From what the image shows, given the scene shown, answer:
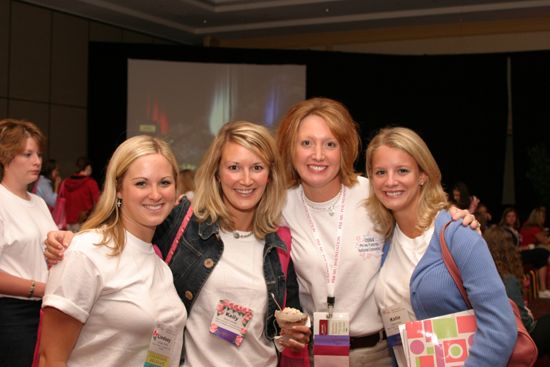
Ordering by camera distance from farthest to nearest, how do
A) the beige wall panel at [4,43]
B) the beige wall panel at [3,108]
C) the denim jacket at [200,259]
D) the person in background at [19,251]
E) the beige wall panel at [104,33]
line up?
1. the beige wall panel at [104,33]
2. the beige wall panel at [3,108]
3. the beige wall panel at [4,43]
4. the person in background at [19,251]
5. the denim jacket at [200,259]

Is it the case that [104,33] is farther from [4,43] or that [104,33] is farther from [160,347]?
[160,347]

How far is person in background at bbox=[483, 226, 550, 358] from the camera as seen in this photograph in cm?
388

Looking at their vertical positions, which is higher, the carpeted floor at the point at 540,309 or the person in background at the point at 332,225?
the person in background at the point at 332,225

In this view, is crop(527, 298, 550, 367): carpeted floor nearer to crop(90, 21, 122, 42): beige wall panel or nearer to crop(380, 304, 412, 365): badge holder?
crop(380, 304, 412, 365): badge holder

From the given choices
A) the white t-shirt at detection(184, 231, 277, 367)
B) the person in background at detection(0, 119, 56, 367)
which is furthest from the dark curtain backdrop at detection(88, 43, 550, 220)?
the white t-shirt at detection(184, 231, 277, 367)

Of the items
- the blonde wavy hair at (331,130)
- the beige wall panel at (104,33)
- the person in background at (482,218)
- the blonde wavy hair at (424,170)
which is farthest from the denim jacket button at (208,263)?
the beige wall panel at (104,33)

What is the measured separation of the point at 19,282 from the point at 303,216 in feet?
4.57

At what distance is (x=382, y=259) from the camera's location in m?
2.58

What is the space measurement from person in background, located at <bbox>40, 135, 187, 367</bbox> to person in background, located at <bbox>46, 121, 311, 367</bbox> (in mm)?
119

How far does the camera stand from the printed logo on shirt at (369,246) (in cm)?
258

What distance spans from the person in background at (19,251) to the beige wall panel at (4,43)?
769 cm

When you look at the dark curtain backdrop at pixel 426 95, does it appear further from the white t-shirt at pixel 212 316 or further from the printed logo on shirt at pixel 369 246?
the white t-shirt at pixel 212 316

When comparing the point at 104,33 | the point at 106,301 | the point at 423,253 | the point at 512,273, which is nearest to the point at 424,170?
the point at 423,253

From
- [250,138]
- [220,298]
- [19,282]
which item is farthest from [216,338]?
[19,282]
